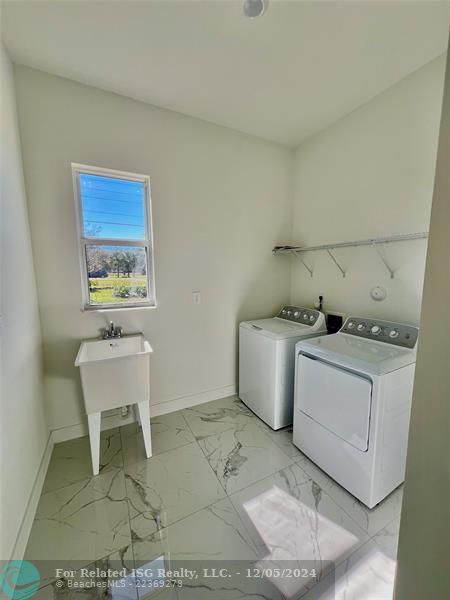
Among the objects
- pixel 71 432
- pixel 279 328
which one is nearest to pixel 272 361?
pixel 279 328

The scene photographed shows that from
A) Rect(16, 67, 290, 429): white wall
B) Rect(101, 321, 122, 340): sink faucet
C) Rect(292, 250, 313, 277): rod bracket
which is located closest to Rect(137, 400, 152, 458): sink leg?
Rect(16, 67, 290, 429): white wall

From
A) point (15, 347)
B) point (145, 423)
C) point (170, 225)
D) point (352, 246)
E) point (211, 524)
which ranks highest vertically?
point (170, 225)

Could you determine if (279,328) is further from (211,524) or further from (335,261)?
(211,524)

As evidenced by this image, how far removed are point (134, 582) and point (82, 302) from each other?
65.2 inches

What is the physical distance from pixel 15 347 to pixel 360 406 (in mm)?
1919

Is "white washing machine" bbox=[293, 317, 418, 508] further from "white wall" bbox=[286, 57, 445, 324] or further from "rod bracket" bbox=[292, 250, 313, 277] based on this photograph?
"rod bracket" bbox=[292, 250, 313, 277]

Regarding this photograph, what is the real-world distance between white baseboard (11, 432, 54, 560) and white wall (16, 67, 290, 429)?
10.3 inches

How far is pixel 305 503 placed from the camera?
1.43 m

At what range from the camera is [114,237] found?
78.6 inches

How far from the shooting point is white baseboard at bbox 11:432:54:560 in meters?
1.14

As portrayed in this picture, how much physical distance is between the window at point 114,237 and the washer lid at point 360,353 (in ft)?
4.72

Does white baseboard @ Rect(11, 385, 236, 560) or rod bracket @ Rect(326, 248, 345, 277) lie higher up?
rod bracket @ Rect(326, 248, 345, 277)

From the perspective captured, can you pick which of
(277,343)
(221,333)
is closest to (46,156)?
(221,333)

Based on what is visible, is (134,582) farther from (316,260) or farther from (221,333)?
(316,260)
